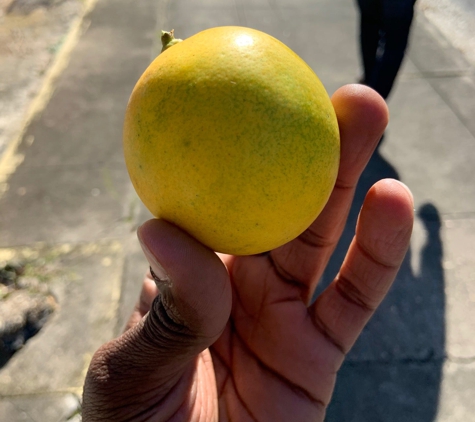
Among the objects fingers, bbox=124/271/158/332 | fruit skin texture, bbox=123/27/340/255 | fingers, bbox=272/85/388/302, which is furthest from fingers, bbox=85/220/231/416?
fingers, bbox=272/85/388/302

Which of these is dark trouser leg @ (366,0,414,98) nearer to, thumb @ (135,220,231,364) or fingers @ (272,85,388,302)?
fingers @ (272,85,388,302)

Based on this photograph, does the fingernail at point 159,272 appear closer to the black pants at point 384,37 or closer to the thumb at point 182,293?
the thumb at point 182,293

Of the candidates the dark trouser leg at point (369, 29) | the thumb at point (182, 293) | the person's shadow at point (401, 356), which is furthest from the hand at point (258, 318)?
the dark trouser leg at point (369, 29)

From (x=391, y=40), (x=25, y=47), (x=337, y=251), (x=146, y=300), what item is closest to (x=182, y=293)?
(x=146, y=300)

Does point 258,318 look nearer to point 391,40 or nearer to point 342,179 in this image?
point 342,179

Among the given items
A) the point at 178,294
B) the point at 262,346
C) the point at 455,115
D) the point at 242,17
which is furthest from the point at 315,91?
the point at 242,17

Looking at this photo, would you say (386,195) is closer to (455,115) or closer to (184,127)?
(184,127)
